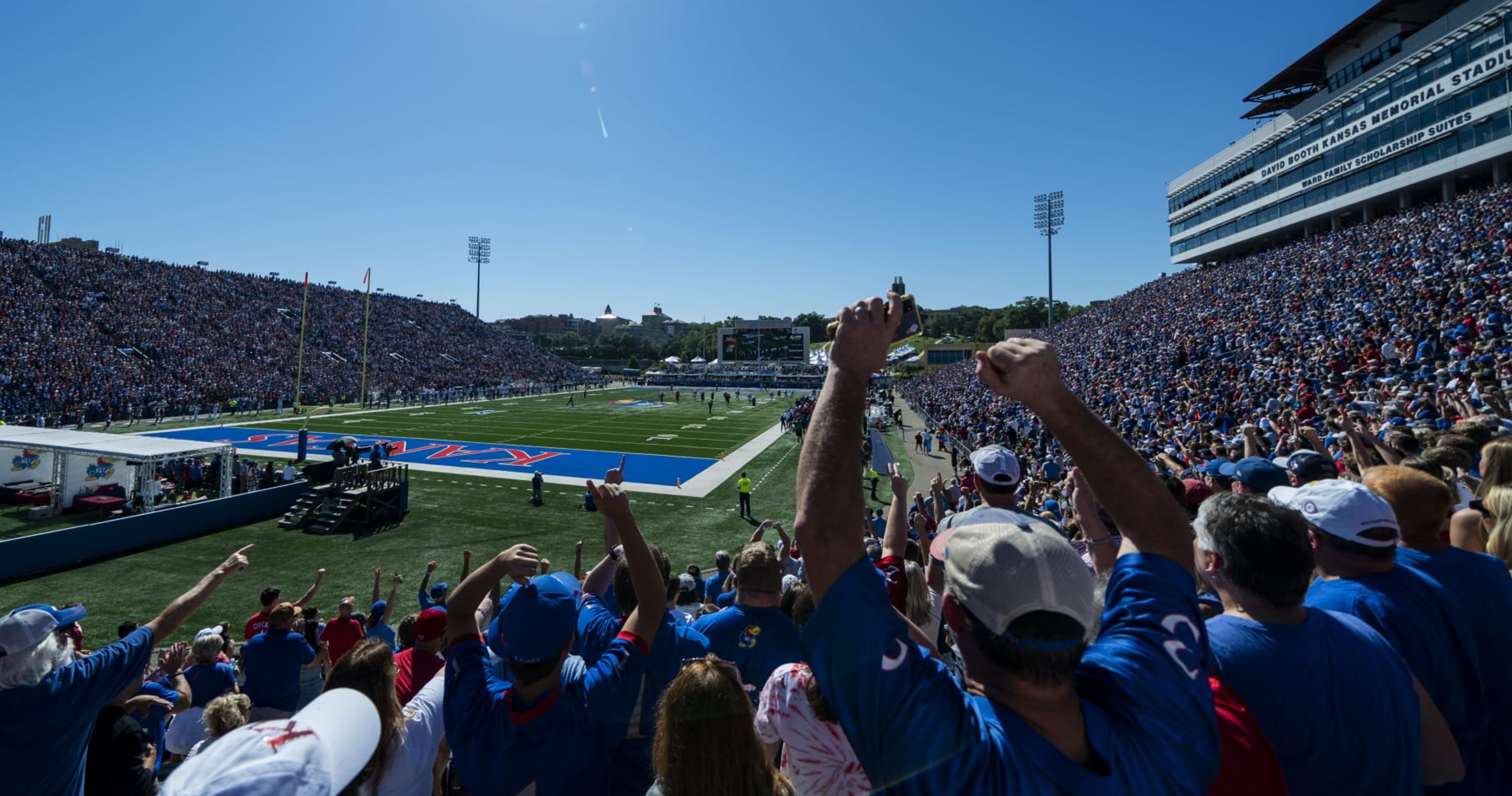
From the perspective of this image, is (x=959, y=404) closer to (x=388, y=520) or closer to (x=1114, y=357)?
(x=1114, y=357)

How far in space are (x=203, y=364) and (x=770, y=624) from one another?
5576 centimetres

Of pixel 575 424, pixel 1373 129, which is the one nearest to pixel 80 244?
Answer: pixel 575 424

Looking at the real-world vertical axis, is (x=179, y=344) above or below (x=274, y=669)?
above

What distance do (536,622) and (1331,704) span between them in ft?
7.62

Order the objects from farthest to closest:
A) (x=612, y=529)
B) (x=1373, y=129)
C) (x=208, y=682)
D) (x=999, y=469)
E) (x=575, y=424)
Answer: (x=575, y=424) < (x=1373, y=129) < (x=208, y=682) < (x=999, y=469) < (x=612, y=529)

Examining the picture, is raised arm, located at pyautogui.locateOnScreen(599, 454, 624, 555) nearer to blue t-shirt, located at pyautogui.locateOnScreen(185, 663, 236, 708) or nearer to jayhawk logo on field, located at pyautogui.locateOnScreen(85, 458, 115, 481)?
blue t-shirt, located at pyautogui.locateOnScreen(185, 663, 236, 708)

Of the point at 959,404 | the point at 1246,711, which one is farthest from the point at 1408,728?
the point at 959,404

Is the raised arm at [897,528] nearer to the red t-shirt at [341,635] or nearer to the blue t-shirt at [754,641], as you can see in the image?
the blue t-shirt at [754,641]

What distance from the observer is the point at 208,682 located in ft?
15.4

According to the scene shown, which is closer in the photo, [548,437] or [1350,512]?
[1350,512]

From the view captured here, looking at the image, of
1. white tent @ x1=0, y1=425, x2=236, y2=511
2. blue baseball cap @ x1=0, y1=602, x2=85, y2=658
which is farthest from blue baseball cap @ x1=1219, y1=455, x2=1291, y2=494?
white tent @ x1=0, y1=425, x2=236, y2=511

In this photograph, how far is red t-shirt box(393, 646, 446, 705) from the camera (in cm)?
376

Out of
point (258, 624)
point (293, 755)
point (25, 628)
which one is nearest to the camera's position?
point (293, 755)

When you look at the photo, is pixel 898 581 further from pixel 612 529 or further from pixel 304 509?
pixel 304 509
